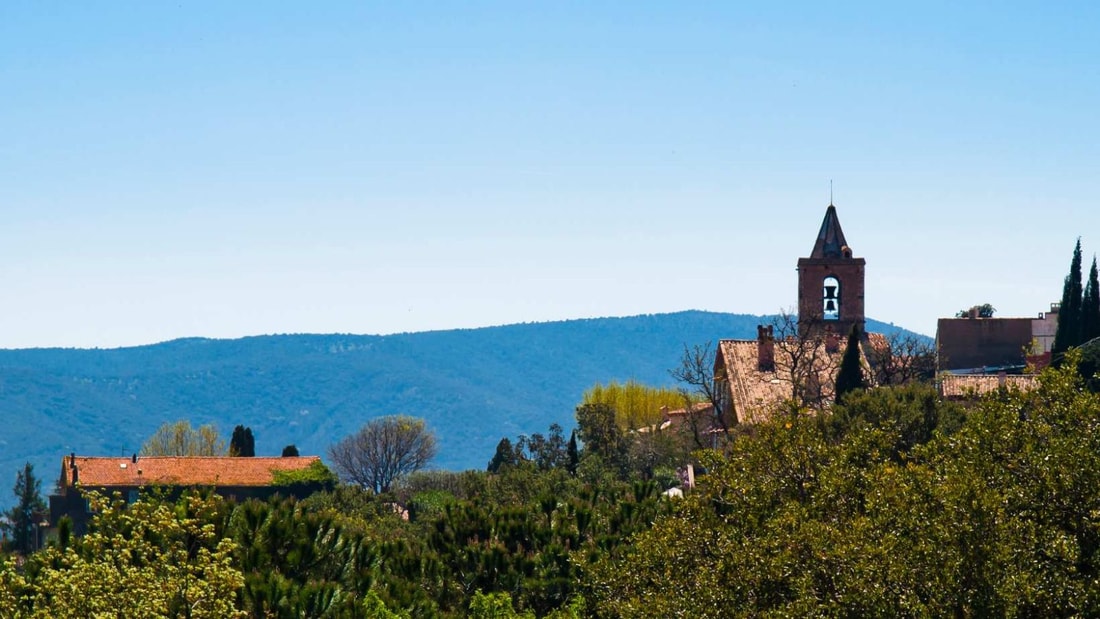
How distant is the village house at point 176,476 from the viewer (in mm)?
102750

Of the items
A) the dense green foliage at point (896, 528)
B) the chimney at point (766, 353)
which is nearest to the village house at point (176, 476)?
the chimney at point (766, 353)

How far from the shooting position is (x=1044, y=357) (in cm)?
8525

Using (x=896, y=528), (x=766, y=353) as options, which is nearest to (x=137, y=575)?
(x=896, y=528)

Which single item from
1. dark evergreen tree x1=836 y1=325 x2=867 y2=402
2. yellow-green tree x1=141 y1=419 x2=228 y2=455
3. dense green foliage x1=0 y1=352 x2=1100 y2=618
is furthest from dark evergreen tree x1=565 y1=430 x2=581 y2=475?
yellow-green tree x1=141 y1=419 x2=228 y2=455

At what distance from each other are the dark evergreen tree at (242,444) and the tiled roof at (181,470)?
35.0 ft

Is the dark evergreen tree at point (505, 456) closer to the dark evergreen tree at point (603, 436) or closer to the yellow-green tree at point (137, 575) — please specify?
the dark evergreen tree at point (603, 436)

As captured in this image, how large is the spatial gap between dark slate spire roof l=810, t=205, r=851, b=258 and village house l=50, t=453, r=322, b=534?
3758 cm

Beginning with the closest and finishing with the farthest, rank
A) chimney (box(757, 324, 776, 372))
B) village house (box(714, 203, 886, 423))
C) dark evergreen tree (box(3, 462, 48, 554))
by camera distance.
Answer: village house (box(714, 203, 886, 423))
chimney (box(757, 324, 776, 372))
dark evergreen tree (box(3, 462, 48, 554))

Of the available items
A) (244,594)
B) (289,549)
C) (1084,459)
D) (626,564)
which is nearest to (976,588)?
(1084,459)

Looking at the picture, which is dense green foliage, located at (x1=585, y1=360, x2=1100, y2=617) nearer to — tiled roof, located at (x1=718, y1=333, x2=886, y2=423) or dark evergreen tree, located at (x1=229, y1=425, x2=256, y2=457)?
Answer: tiled roof, located at (x1=718, y1=333, x2=886, y2=423)

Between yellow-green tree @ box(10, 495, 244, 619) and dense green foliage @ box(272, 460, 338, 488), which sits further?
dense green foliage @ box(272, 460, 338, 488)

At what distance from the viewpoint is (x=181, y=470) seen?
10788 cm

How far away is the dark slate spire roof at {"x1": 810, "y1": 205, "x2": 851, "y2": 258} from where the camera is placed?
341 ft

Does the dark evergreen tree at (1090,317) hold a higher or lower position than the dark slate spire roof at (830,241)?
lower
